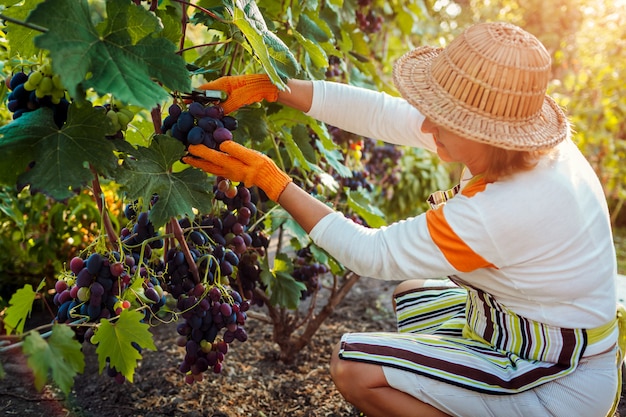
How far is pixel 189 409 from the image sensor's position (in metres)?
2.32

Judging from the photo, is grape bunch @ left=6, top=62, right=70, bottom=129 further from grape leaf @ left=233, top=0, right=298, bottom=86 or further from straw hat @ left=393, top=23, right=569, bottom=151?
straw hat @ left=393, top=23, right=569, bottom=151

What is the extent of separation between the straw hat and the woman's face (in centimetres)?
8

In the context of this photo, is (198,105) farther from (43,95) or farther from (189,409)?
(189,409)

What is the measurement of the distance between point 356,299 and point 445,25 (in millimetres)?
3889

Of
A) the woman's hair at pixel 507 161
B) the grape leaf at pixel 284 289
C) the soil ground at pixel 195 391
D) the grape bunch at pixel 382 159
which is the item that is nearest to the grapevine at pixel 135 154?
the grape leaf at pixel 284 289

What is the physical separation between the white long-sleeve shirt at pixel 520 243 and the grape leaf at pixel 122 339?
0.56 meters

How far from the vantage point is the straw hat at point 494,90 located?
1.57 meters

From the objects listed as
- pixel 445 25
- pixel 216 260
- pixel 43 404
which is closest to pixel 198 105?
pixel 216 260

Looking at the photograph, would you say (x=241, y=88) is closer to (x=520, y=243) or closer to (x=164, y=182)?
(x=164, y=182)

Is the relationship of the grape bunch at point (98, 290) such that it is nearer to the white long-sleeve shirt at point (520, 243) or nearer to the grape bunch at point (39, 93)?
the grape bunch at point (39, 93)

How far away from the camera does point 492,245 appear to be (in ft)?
5.32

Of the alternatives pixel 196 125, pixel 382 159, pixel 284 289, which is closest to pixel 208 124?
pixel 196 125

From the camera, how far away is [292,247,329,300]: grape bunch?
8.66ft

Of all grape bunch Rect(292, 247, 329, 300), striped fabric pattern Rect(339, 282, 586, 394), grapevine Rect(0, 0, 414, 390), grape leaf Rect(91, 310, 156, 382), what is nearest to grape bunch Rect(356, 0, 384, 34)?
grapevine Rect(0, 0, 414, 390)
